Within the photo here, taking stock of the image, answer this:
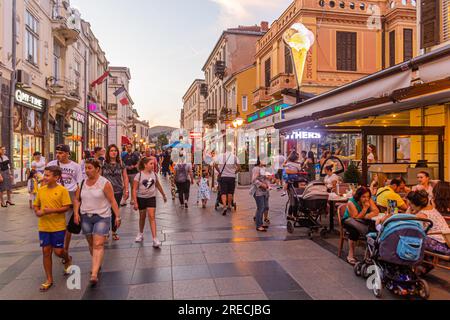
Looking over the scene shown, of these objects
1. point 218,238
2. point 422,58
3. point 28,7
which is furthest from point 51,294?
point 28,7

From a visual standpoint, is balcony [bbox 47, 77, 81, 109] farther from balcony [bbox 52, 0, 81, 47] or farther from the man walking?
the man walking

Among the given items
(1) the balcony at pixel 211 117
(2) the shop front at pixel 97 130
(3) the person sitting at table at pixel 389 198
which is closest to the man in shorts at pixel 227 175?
(3) the person sitting at table at pixel 389 198

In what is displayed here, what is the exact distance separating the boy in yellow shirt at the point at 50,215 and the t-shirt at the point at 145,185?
196 cm

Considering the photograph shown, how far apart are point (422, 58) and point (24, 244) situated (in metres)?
7.09

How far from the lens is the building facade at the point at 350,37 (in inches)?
717

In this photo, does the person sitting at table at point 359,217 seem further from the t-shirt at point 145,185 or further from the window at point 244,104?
the window at point 244,104

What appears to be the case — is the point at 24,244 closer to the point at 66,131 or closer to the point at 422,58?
the point at 422,58

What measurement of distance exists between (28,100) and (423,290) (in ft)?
58.8

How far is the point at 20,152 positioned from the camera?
642 inches

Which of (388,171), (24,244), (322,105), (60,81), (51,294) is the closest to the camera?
(51,294)

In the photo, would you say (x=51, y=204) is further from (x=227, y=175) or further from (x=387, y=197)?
(x=227, y=175)

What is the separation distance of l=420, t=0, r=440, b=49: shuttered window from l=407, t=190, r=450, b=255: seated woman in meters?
6.88


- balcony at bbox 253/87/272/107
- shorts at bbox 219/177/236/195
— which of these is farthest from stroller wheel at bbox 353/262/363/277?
balcony at bbox 253/87/272/107

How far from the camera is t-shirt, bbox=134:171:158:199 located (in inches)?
250
